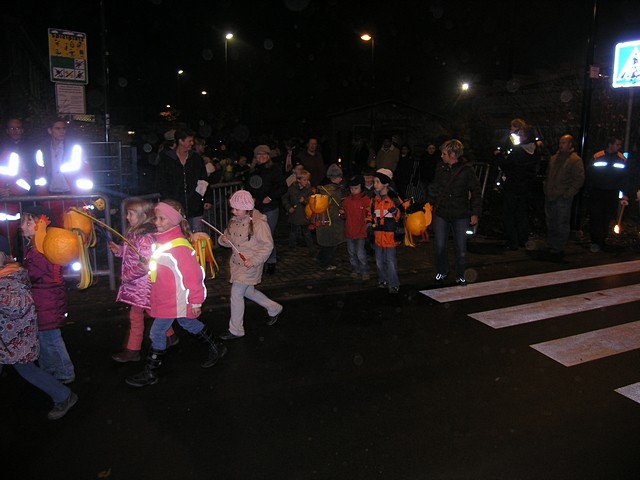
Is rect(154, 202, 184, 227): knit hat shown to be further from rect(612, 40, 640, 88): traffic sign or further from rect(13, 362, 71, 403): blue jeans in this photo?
rect(612, 40, 640, 88): traffic sign

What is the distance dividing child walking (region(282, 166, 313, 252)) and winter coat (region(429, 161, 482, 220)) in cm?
223

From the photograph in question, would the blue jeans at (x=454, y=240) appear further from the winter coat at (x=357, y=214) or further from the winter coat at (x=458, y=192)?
the winter coat at (x=357, y=214)

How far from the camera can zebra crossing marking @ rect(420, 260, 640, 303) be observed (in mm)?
7648

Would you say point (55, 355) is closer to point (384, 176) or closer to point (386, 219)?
point (386, 219)

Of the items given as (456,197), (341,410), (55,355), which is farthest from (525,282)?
(55,355)

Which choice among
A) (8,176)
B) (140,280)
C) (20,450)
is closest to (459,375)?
(140,280)

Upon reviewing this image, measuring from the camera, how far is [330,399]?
4617mm

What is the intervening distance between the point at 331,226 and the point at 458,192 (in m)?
1.92

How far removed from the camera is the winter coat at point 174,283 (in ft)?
15.2

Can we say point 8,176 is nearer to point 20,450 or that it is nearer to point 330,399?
point 20,450

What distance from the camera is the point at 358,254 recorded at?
816 cm

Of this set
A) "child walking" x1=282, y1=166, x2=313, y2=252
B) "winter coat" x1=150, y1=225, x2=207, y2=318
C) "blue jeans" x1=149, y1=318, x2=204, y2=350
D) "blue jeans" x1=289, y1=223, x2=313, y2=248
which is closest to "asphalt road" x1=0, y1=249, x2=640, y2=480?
"blue jeans" x1=149, y1=318, x2=204, y2=350

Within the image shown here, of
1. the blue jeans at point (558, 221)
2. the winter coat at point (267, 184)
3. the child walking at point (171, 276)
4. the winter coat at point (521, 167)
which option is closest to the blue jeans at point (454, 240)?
the winter coat at point (267, 184)

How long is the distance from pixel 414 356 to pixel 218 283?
339 centimetres
